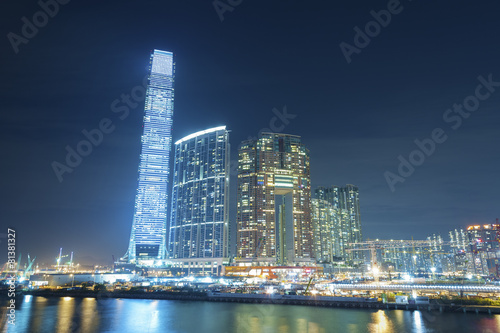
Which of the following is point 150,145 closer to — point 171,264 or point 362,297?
point 171,264

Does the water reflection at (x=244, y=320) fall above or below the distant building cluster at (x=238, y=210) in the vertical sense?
below

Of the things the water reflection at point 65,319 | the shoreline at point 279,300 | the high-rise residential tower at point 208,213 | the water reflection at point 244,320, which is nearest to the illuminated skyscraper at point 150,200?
the high-rise residential tower at point 208,213

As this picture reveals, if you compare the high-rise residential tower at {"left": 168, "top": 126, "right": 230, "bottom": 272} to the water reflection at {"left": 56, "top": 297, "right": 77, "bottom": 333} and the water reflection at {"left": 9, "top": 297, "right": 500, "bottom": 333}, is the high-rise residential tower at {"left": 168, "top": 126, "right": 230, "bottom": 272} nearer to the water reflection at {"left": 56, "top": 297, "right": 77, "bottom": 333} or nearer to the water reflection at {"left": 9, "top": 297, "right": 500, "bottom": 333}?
the water reflection at {"left": 56, "top": 297, "right": 77, "bottom": 333}

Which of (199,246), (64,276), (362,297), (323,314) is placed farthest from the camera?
(199,246)

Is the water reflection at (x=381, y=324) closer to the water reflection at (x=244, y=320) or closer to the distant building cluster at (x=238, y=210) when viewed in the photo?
the water reflection at (x=244, y=320)

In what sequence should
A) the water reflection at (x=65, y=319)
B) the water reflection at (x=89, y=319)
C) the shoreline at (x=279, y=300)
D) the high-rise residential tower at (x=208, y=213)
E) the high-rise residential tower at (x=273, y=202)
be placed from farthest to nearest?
the high-rise residential tower at (x=208, y=213)
the high-rise residential tower at (x=273, y=202)
the shoreline at (x=279, y=300)
the water reflection at (x=89, y=319)
the water reflection at (x=65, y=319)

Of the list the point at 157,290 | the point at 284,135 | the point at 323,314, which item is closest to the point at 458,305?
the point at 323,314

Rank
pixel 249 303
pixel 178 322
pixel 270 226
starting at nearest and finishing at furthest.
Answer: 1. pixel 178 322
2. pixel 249 303
3. pixel 270 226
